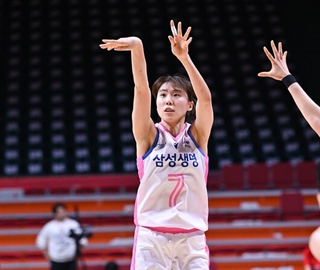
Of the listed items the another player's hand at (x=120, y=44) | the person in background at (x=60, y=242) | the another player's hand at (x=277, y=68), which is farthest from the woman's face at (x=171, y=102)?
the person in background at (x=60, y=242)

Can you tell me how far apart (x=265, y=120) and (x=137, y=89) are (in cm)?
1192

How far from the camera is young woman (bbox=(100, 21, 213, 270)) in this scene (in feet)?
10.5

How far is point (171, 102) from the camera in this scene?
136 inches

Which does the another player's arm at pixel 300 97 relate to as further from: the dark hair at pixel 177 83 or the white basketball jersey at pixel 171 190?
the white basketball jersey at pixel 171 190

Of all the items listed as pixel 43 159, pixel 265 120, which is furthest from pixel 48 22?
pixel 265 120

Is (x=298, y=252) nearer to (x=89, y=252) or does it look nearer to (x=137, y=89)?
(x=89, y=252)

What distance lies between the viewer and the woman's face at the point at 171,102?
346cm

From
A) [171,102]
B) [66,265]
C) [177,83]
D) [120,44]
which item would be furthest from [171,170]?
[66,265]

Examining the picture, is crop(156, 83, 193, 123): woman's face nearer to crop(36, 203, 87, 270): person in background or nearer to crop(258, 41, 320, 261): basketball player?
crop(258, 41, 320, 261): basketball player

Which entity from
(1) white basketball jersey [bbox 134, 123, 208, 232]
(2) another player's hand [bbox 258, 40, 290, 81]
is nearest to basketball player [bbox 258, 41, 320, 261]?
(2) another player's hand [bbox 258, 40, 290, 81]

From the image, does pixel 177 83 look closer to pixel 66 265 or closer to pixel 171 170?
pixel 171 170

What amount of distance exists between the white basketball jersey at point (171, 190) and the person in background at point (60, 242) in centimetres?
544

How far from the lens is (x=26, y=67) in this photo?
16328 millimetres

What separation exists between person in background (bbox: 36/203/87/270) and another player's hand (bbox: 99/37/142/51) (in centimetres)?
569
